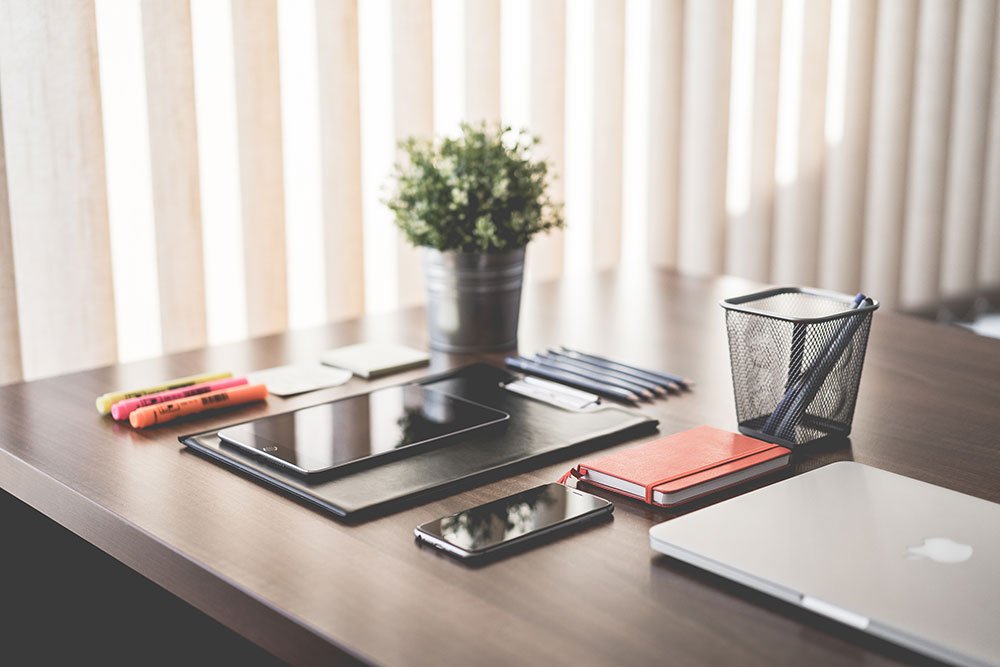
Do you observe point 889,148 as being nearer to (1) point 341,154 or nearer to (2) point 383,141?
(2) point 383,141

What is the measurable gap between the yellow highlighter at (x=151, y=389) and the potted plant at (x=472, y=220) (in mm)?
266

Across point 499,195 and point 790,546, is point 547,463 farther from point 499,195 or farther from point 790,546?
point 499,195

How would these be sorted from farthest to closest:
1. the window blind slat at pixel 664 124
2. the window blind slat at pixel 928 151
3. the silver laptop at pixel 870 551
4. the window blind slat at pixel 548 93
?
the window blind slat at pixel 928 151 < the window blind slat at pixel 664 124 < the window blind slat at pixel 548 93 < the silver laptop at pixel 870 551

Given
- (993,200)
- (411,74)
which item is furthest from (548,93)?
(993,200)

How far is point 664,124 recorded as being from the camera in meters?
2.61

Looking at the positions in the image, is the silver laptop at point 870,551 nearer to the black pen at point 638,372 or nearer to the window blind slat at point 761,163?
the black pen at point 638,372

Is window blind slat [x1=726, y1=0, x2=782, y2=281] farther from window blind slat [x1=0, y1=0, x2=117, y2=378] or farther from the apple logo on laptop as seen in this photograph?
the apple logo on laptop

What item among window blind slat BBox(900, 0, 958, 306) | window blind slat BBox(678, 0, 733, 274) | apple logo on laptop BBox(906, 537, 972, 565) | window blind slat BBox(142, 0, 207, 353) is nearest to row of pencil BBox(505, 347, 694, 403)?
apple logo on laptop BBox(906, 537, 972, 565)

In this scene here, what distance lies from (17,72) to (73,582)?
2.72 ft

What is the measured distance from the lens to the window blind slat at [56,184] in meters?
1.61

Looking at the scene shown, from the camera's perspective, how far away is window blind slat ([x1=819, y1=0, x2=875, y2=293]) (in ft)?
9.84

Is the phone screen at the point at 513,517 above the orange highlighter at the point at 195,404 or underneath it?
underneath

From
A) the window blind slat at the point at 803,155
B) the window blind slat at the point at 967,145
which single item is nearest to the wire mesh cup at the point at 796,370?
the window blind slat at the point at 803,155

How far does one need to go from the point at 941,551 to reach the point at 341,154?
4.71 feet
